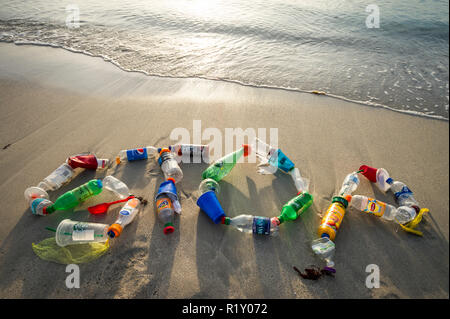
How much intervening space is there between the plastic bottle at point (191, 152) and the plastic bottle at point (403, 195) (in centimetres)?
206

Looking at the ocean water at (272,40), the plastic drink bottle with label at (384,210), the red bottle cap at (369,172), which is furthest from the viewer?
the ocean water at (272,40)

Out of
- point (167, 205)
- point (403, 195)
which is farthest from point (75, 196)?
point (403, 195)

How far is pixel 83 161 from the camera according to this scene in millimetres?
2824

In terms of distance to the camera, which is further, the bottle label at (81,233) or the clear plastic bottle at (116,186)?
the clear plastic bottle at (116,186)

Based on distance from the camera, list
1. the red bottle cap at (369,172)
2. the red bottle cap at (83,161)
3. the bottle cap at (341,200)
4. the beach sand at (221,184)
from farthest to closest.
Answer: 1. the red bottle cap at (83,161)
2. the red bottle cap at (369,172)
3. the bottle cap at (341,200)
4. the beach sand at (221,184)

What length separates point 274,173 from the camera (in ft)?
9.62

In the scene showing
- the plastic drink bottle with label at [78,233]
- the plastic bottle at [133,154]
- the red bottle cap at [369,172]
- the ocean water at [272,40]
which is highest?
the ocean water at [272,40]

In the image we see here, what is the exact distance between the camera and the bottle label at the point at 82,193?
243cm

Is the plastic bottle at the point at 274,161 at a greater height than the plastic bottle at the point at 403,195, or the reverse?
the plastic bottle at the point at 274,161

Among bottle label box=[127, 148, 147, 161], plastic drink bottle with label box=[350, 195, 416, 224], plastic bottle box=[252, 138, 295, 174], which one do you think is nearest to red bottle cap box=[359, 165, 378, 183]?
plastic drink bottle with label box=[350, 195, 416, 224]

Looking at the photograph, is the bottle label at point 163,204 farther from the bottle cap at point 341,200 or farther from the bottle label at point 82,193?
the bottle cap at point 341,200

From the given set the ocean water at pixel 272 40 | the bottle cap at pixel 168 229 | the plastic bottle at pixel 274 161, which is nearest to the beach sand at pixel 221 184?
the bottle cap at pixel 168 229
